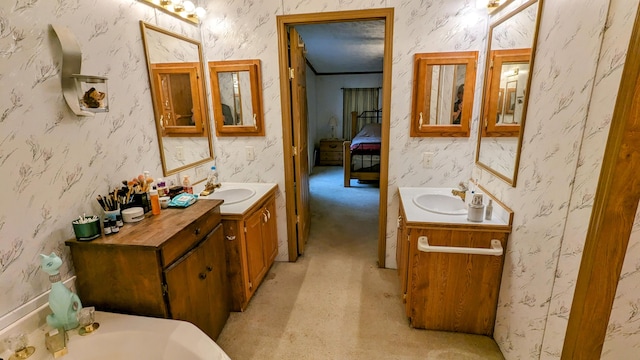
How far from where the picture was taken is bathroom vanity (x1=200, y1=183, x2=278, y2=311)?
6.77 feet

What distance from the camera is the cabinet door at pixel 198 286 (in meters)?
1.44

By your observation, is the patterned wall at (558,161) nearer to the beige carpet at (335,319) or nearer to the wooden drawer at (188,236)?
the beige carpet at (335,319)

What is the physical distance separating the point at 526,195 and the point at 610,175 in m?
0.59

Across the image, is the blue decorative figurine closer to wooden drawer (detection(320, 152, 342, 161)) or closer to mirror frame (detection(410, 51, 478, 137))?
mirror frame (detection(410, 51, 478, 137))

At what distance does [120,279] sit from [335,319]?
1394 mm

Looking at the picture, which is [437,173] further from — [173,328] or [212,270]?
[173,328]

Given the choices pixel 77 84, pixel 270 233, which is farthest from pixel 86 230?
pixel 270 233

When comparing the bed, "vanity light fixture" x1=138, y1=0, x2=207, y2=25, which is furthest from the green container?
the bed

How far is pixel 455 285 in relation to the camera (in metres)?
1.89

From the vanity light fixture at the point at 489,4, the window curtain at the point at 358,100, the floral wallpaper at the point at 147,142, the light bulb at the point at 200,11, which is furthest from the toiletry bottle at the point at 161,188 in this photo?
the window curtain at the point at 358,100

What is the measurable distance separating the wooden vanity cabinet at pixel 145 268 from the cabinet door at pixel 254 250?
568 mm

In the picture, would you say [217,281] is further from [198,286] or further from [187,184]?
[187,184]

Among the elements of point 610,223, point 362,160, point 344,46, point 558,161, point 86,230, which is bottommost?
point 362,160

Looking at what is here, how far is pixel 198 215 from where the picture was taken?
1.67m
